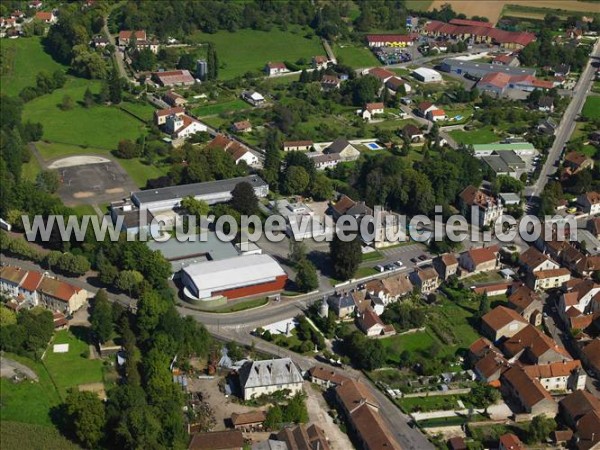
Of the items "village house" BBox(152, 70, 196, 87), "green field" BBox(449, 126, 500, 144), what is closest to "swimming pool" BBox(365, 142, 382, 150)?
"green field" BBox(449, 126, 500, 144)

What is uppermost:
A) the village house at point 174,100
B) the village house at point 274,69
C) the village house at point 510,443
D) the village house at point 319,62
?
the village house at point 319,62

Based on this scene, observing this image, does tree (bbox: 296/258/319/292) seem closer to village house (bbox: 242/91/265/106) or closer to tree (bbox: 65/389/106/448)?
tree (bbox: 65/389/106/448)

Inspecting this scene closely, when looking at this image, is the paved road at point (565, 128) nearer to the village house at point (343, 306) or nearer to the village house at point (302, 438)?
the village house at point (343, 306)

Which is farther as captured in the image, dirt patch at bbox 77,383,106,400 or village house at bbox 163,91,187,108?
village house at bbox 163,91,187,108

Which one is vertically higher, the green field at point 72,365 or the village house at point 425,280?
the village house at point 425,280

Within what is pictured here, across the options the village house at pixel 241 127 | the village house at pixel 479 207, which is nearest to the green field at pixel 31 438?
the village house at pixel 479 207

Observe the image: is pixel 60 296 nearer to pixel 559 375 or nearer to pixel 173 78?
pixel 559 375
